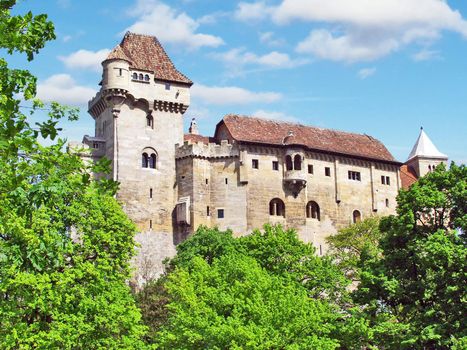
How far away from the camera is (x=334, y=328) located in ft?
126

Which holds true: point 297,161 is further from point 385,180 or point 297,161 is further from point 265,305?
point 265,305

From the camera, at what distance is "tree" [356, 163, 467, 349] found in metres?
33.8

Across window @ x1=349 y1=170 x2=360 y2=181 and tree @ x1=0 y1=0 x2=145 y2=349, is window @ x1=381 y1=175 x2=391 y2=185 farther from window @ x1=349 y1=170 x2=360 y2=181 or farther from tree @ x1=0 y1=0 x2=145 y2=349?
tree @ x1=0 y1=0 x2=145 y2=349

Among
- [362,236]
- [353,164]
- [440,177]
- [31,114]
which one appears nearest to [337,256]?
[362,236]

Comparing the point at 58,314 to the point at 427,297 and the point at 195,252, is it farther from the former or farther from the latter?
the point at 195,252

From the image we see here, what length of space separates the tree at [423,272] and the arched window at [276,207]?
37.5 m

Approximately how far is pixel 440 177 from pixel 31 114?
24.8 m

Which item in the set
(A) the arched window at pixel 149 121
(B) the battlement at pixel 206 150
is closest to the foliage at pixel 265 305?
(B) the battlement at pixel 206 150

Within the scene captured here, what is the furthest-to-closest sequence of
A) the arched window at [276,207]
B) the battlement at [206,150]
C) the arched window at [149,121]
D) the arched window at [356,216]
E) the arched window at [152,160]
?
1. the arched window at [356,216]
2. the arched window at [276,207]
3. the arched window at [149,121]
4. the battlement at [206,150]
5. the arched window at [152,160]

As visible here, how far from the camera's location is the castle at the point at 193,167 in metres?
72.2

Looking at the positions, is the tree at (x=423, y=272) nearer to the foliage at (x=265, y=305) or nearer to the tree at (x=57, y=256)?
the foliage at (x=265, y=305)

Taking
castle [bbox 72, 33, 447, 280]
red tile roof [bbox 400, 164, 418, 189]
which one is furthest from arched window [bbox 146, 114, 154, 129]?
red tile roof [bbox 400, 164, 418, 189]

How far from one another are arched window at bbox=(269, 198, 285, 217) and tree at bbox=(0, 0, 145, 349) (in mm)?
39680

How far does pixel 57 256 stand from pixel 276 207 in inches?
2340
